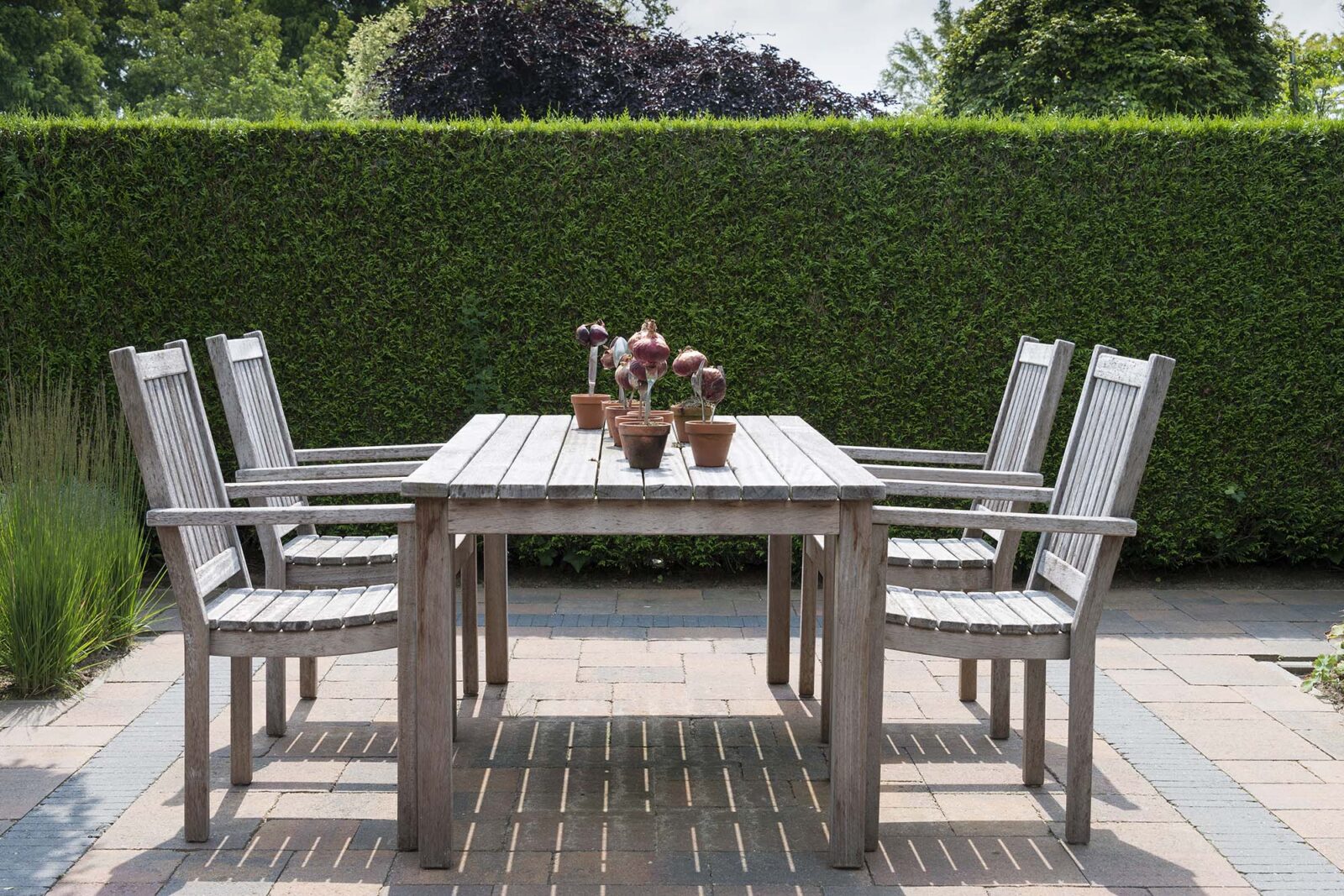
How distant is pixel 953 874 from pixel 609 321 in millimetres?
3508

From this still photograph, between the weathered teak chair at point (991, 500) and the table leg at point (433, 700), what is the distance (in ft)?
3.66

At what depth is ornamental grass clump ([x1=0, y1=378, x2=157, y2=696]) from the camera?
4.16 metres

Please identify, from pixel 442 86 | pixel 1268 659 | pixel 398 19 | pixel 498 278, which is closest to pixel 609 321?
pixel 498 278

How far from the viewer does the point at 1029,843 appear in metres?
3.15

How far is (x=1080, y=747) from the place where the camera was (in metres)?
3.13

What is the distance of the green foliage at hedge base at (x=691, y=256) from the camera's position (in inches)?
231

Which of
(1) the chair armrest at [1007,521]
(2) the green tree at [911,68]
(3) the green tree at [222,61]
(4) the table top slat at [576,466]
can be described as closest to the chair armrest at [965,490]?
(1) the chair armrest at [1007,521]

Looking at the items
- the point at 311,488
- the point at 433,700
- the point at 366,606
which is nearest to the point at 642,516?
the point at 433,700

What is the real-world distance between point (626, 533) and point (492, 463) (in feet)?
1.67

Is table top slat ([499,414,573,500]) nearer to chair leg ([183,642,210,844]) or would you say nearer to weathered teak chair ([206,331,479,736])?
weathered teak chair ([206,331,479,736])

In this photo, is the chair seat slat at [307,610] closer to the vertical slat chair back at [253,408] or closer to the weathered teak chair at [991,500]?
the vertical slat chair back at [253,408]

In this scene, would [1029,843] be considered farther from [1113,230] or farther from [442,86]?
[442,86]

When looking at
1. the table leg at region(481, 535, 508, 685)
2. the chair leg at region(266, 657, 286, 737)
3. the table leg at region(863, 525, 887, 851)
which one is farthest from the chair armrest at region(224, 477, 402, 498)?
the table leg at region(863, 525, 887, 851)

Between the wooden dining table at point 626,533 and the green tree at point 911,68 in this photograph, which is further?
the green tree at point 911,68
